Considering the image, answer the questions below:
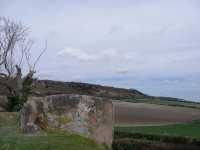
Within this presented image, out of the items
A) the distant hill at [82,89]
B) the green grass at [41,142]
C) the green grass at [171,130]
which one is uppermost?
the distant hill at [82,89]

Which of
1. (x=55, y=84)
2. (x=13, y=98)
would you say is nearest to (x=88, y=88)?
(x=55, y=84)

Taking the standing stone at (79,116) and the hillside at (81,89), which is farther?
the hillside at (81,89)

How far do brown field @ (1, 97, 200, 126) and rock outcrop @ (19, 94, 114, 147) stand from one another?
2973 centimetres

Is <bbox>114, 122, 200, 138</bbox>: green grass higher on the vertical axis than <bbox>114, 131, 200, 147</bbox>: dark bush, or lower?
lower

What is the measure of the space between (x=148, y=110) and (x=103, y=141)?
43.9 meters

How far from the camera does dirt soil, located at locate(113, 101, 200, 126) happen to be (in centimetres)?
4329

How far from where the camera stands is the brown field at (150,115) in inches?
1705

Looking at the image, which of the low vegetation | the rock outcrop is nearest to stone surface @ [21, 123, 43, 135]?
the rock outcrop

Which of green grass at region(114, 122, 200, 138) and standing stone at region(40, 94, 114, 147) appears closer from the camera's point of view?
standing stone at region(40, 94, 114, 147)

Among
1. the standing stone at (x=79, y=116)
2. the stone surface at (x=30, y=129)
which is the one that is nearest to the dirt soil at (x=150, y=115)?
the standing stone at (x=79, y=116)

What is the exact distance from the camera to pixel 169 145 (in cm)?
1991

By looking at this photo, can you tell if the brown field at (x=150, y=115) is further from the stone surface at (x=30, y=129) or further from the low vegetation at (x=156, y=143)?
the stone surface at (x=30, y=129)

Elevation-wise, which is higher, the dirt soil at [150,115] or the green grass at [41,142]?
the green grass at [41,142]

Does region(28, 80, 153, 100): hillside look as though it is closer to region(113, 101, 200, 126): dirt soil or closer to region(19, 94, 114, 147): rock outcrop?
region(113, 101, 200, 126): dirt soil
